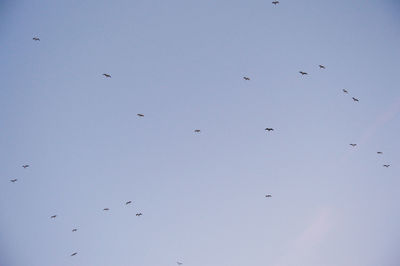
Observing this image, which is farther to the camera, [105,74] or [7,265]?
[7,265]

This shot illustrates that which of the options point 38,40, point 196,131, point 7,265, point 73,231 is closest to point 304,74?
point 196,131

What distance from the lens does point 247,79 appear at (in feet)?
71.5

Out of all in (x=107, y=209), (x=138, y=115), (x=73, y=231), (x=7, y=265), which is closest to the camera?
(x=138, y=115)

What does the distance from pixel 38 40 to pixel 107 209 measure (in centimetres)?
1486

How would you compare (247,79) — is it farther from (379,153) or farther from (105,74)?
(379,153)

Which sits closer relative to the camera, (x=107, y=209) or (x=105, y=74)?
(x=105, y=74)

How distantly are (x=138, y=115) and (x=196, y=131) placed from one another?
4647 mm

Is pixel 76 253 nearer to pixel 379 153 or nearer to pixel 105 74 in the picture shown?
pixel 105 74

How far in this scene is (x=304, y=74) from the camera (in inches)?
847

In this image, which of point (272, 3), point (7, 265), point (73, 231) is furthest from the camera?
point (7, 265)

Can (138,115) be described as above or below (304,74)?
below

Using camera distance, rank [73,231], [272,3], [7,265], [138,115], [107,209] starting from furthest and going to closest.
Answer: [7,265] → [73,231] → [107,209] → [138,115] → [272,3]

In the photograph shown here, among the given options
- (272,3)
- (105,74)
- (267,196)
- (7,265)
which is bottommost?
(7,265)

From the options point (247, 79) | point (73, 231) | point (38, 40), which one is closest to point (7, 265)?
point (73, 231)
